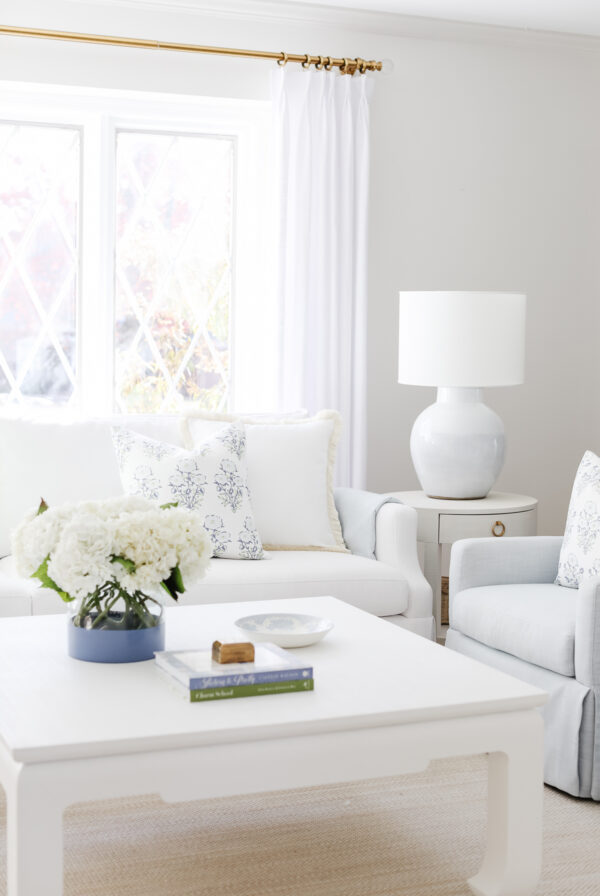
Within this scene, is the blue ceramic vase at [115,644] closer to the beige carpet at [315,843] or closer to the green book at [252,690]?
the green book at [252,690]

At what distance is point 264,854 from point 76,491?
1485 mm

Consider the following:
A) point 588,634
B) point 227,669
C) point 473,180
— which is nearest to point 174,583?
point 227,669

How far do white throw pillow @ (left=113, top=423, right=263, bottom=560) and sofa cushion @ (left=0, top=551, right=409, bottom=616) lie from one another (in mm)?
76

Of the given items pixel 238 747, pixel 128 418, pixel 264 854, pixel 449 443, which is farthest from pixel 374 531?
pixel 238 747

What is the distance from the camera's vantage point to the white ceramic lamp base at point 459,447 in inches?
154

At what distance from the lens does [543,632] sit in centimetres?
276

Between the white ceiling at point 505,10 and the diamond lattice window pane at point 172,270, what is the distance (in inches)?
30.7

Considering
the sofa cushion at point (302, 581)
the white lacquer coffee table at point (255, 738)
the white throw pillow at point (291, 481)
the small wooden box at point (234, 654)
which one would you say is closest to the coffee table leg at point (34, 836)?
the white lacquer coffee table at point (255, 738)

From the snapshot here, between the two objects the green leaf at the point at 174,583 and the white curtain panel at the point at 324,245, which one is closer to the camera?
the green leaf at the point at 174,583

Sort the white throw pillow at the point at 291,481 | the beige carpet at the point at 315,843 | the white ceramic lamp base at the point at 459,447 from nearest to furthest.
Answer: the beige carpet at the point at 315,843
the white throw pillow at the point at 291,481
the white ceramic lamp base at the point at 459,447

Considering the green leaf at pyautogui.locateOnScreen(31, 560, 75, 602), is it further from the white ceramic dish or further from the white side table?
the white side table

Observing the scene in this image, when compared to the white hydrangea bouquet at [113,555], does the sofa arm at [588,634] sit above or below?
below

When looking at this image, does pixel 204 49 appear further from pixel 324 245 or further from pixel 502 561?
pixel 502 561

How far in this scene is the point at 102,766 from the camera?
68.9 inches
